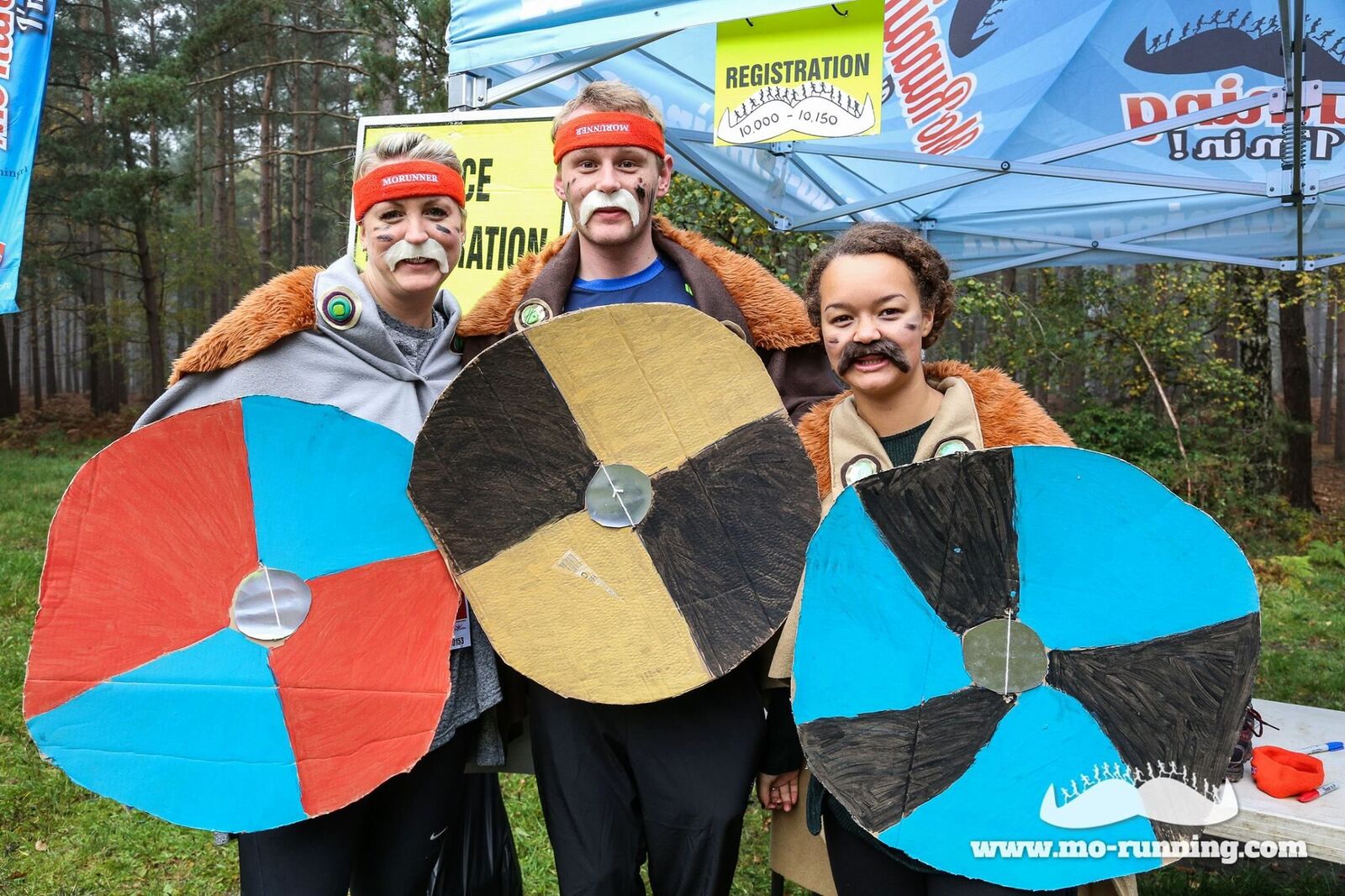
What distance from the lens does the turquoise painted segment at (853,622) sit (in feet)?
4.75

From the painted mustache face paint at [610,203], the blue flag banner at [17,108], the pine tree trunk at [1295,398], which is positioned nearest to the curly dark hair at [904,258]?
the painted mustache face paint at [610,203]

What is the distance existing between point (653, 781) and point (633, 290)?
99 centimetres

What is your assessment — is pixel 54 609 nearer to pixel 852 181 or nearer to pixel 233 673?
pixel 233 673

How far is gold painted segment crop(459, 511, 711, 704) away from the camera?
5.14 ft

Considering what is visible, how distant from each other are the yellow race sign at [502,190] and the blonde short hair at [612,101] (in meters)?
0.89

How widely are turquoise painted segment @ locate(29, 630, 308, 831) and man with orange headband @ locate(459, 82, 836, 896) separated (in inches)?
19.3

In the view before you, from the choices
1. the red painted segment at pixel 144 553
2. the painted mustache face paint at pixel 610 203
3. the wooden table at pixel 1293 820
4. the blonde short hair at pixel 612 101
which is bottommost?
the wooden table at pixel 1293 820

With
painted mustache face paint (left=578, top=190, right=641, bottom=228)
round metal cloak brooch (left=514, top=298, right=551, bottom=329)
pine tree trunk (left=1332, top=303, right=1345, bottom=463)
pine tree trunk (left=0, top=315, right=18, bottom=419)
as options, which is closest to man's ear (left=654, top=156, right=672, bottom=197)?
painted mustache face paint (left=578, top=190, right=641, bottom=228)

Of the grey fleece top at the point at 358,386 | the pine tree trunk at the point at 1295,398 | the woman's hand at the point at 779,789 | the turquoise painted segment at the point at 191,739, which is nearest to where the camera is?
the turquoise painted segment at the point at 191,739

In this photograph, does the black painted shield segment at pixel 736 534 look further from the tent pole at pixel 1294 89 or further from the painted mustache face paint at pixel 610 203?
the tent pole at pixel 1294 89

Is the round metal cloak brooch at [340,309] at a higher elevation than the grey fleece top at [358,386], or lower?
higher

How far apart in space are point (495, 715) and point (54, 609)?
806 millimetres

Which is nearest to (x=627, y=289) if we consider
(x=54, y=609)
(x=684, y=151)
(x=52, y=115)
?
(x=54, y=609)

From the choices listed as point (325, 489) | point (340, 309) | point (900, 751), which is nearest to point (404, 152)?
point (340, 309)
